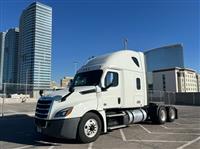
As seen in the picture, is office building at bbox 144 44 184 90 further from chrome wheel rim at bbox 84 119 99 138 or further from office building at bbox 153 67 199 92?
chrome wheel rim at bbox 84 119 99 138

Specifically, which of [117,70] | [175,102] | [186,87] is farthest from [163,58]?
[117,70]

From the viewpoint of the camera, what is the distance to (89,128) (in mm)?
8469

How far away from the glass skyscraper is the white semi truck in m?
48.4

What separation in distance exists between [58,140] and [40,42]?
62498 mm

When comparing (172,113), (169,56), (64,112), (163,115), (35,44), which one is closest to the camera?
(64,112)

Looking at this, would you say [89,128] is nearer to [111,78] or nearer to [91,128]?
[91,128]

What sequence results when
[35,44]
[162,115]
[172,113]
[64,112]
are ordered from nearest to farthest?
[64,112] < [162,115] < [172,113] < [35,44]

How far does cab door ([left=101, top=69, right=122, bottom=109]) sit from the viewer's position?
9445 mm

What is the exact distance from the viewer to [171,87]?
110188 mm

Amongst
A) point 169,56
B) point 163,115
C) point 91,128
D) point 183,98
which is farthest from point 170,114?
point 169,56

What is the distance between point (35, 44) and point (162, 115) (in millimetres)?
58458

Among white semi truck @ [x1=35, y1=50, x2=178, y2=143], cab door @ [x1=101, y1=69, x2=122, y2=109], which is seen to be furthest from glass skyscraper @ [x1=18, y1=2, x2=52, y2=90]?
cab door @ [x1=101, y1=69, x2=122, y2=109]

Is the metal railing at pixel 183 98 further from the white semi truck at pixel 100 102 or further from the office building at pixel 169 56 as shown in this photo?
the office building at pixel 169 56

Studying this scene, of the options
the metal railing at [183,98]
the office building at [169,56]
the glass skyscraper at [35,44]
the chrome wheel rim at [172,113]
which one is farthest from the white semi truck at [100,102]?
the office building at [169,56]
